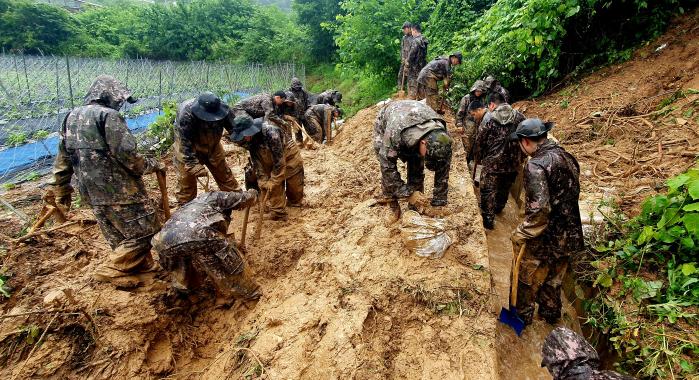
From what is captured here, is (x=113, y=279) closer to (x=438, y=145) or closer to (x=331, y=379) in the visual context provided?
(x=331, y=379)

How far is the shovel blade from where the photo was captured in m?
3.10

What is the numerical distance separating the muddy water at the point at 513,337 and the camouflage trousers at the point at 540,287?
14 centimetres

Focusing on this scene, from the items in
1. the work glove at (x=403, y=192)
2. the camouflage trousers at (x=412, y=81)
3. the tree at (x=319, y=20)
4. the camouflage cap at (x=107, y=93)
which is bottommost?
the work glove at (x=403, y=192)

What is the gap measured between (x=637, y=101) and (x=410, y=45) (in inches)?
192

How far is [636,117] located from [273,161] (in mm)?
5337

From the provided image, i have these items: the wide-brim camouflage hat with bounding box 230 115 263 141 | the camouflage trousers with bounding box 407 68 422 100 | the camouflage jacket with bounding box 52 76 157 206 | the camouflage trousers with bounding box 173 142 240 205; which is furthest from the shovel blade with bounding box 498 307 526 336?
the camouflage trousers with bounding box 407 68 422 100

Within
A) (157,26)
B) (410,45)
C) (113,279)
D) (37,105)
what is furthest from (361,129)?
(157,26)

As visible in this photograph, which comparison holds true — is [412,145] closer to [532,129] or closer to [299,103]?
[532,129]

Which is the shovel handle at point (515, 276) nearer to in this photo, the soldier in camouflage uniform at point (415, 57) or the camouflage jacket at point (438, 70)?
the camouflage jacket at point (438, 70)

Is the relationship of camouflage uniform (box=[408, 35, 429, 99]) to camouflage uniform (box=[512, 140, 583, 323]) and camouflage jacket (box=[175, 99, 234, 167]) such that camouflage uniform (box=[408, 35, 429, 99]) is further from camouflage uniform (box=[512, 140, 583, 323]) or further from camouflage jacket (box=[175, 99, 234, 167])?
camouflage uniform (box=[512, 140, 583, 323])

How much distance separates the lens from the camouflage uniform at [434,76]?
704 cm

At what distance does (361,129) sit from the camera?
8258 millimetres

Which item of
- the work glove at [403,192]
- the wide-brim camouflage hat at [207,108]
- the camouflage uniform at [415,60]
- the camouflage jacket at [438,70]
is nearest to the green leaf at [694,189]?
the work glove at [403,192]

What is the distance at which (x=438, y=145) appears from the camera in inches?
124
